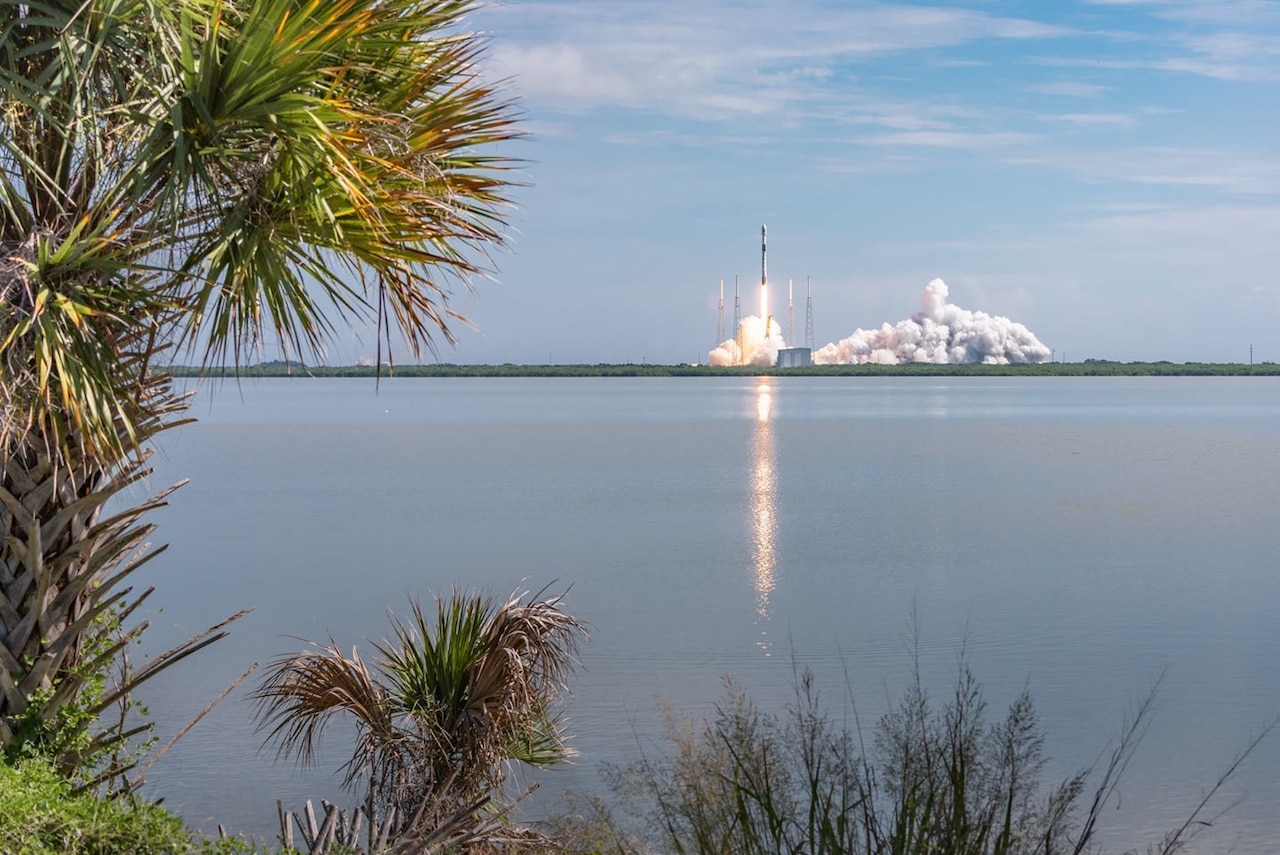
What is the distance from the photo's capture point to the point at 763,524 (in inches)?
1264

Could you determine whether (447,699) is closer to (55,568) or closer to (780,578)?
(55,568)

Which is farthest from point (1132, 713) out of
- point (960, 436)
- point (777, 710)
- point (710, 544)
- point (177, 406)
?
point (960, 436)

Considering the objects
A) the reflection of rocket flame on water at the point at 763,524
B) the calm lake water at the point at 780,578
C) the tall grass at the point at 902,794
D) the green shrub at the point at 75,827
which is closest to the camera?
the tall grass at the point at 902,794

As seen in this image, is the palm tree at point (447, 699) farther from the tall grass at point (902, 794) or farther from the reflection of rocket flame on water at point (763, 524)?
the reflection of rocket flame on water at point (763, 524)

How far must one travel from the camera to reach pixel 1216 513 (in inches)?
1316

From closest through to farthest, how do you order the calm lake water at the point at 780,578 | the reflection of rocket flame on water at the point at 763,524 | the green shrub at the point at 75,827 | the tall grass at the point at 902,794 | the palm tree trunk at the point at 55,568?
the tall grass at the point at 902,794 → the green shrub at the point at 75,827 → the palm tree trunk at the point at 55,568 → the calm lake water at the point at 780,578 → the reflection of rocket flame on water at the point at 763,524

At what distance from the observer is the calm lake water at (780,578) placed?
510 inches

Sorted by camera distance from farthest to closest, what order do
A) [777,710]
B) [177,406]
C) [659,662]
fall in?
1. [659,662]
2. [777,710]
3. [177,406]

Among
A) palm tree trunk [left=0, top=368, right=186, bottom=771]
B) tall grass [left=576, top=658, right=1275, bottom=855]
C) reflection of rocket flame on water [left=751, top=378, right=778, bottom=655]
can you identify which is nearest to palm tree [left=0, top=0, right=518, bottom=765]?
palm tree trunk [left=0, top=368, right=186, bottom=771]

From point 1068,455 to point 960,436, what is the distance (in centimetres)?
1392

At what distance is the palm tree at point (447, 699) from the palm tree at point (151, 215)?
4.43 feet

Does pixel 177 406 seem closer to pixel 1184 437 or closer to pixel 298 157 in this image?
pixel 298 157

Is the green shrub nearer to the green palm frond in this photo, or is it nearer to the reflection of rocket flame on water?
the green palm frond

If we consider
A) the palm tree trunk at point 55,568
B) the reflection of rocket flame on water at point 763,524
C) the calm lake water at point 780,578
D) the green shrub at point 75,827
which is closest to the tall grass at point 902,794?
the calm lake water at point 780,578
